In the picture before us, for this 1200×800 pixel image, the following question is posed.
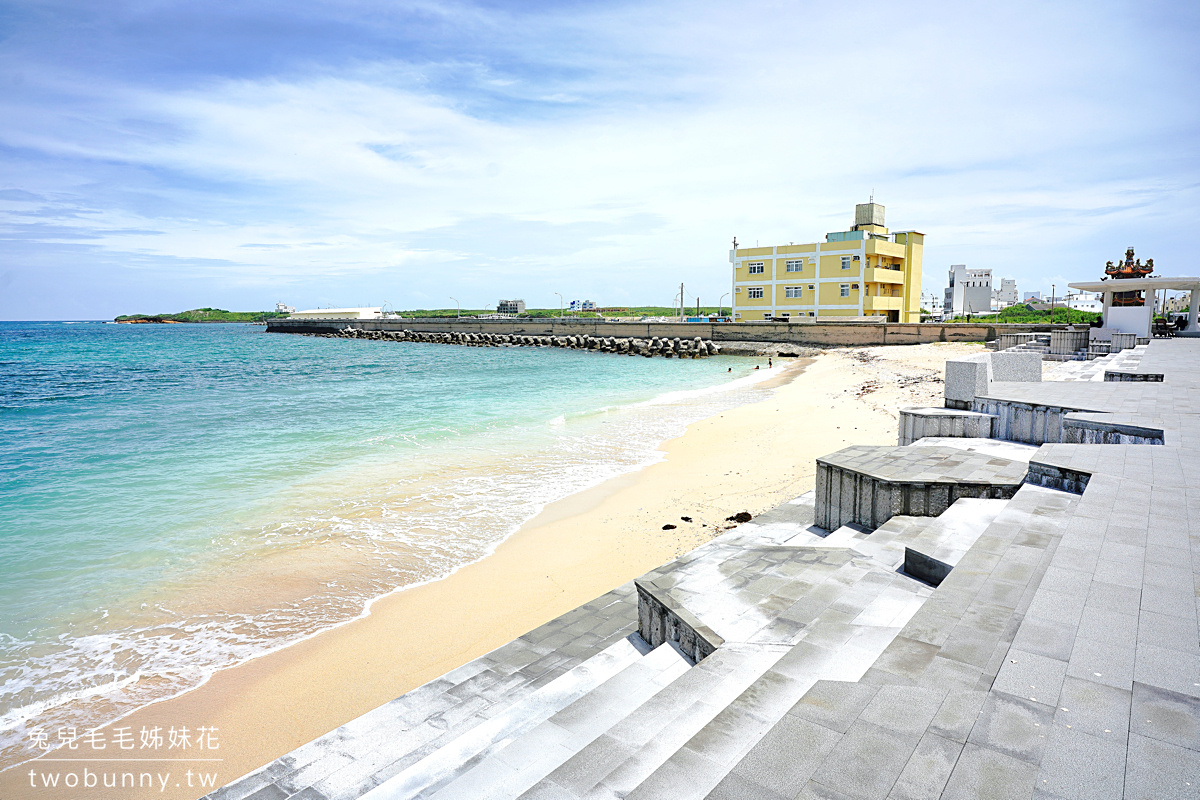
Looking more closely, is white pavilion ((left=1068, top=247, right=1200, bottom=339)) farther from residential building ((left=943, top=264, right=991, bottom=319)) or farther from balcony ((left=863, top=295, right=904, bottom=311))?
residential building ((left=943, top=264, right=991, bottom=319))

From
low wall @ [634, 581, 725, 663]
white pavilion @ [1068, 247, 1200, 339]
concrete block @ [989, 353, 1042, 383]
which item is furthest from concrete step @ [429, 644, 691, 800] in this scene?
white pavilion @ [1068, 247, 1200, 339]

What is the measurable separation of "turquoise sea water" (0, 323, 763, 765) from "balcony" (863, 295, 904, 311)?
101ft

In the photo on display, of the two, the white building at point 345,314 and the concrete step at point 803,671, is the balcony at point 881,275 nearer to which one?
the concrete step at point 803,671

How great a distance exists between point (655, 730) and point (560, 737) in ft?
2.10

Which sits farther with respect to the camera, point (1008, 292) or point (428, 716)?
point (1008, 292)

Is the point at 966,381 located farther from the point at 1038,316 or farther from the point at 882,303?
the point at 1038,316

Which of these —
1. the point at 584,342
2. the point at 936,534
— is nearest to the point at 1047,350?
the point at 936,534

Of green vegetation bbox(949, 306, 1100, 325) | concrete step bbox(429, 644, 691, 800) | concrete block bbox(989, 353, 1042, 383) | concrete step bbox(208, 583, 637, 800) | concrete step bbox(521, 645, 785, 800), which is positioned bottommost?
concrete step bbox(208, 583, 637, 800)

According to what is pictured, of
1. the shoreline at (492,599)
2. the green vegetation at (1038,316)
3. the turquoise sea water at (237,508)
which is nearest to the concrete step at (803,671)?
the shoreline at (492,599)

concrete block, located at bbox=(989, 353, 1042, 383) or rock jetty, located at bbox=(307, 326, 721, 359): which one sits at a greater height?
concrete block, located at bbox=(989, 353, 1042, 383)

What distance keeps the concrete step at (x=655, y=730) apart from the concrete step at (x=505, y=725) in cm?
89

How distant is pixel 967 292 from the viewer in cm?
9325

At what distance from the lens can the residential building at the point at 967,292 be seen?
89438 millimetres

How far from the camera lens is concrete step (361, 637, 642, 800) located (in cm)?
329
